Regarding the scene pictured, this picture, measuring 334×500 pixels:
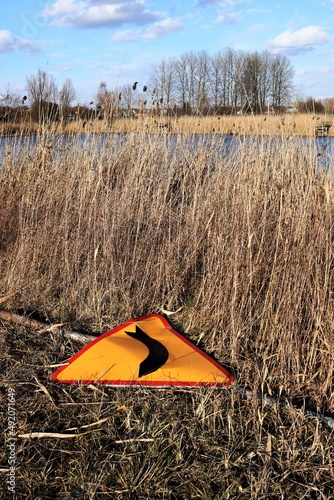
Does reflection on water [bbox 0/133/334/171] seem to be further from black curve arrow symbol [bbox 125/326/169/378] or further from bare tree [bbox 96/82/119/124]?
black curve arrow symbol [bbox 125/326/169/378]

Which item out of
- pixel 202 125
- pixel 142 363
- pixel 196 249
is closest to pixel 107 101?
pixel 202 125

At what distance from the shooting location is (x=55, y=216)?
3.72m

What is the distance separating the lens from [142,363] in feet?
7.89

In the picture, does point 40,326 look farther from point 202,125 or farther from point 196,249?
point 202,125

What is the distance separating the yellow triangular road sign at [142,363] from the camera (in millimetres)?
2268

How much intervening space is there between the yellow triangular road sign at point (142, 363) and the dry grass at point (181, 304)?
67mm

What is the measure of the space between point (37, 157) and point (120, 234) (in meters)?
1.91

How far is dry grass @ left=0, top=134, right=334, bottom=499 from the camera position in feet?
5.74

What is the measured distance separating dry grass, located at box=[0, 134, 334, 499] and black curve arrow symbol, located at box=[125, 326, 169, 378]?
0.17 meters

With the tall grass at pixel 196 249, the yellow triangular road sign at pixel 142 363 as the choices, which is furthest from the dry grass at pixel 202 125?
the yellow triangular road sign at pixel 142 363

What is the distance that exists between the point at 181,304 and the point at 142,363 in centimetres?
81

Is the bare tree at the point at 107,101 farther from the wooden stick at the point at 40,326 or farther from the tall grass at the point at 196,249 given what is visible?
the wooden stick at the point at 40,326

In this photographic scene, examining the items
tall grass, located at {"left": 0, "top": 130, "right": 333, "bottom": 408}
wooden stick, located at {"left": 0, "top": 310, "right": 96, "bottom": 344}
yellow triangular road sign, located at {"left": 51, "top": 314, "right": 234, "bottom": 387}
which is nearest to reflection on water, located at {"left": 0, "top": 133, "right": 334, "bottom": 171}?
tall grass, located at {"left": 0, "top": 130, "right": 333, "bottom": 408}

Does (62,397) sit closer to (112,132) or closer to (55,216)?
(55,216)
